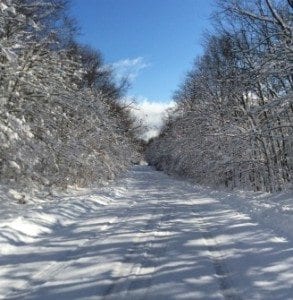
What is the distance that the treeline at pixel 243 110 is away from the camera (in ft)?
60.3

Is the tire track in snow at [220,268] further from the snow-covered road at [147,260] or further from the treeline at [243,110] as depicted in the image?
the treeline at [243,110]

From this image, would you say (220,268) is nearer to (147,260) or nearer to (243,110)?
(147,260)

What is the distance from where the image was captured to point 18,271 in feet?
25.0

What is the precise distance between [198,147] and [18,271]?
1216 inches

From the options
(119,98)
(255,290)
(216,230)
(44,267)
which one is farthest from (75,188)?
(119,98)

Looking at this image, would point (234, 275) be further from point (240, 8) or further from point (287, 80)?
point (287, 80)

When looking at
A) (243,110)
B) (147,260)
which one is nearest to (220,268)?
(147,260)

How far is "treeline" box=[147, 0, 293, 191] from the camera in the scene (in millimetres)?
18375

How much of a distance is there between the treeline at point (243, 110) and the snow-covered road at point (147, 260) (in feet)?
22.3

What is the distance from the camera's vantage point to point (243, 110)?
2805 cm

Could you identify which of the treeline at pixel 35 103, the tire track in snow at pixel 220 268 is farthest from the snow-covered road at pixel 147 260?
the treeline at pixel 35 103

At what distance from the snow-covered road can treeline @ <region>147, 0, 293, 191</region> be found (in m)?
6.80

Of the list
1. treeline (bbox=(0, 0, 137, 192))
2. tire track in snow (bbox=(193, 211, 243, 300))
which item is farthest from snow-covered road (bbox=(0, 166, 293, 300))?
treeline (bbox=(0, 0, 137, 192))

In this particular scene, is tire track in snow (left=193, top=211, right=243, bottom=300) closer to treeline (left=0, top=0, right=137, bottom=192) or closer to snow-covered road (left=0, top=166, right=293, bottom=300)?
snow-covered road (left=0, top=166, right=293, bottom=300)
